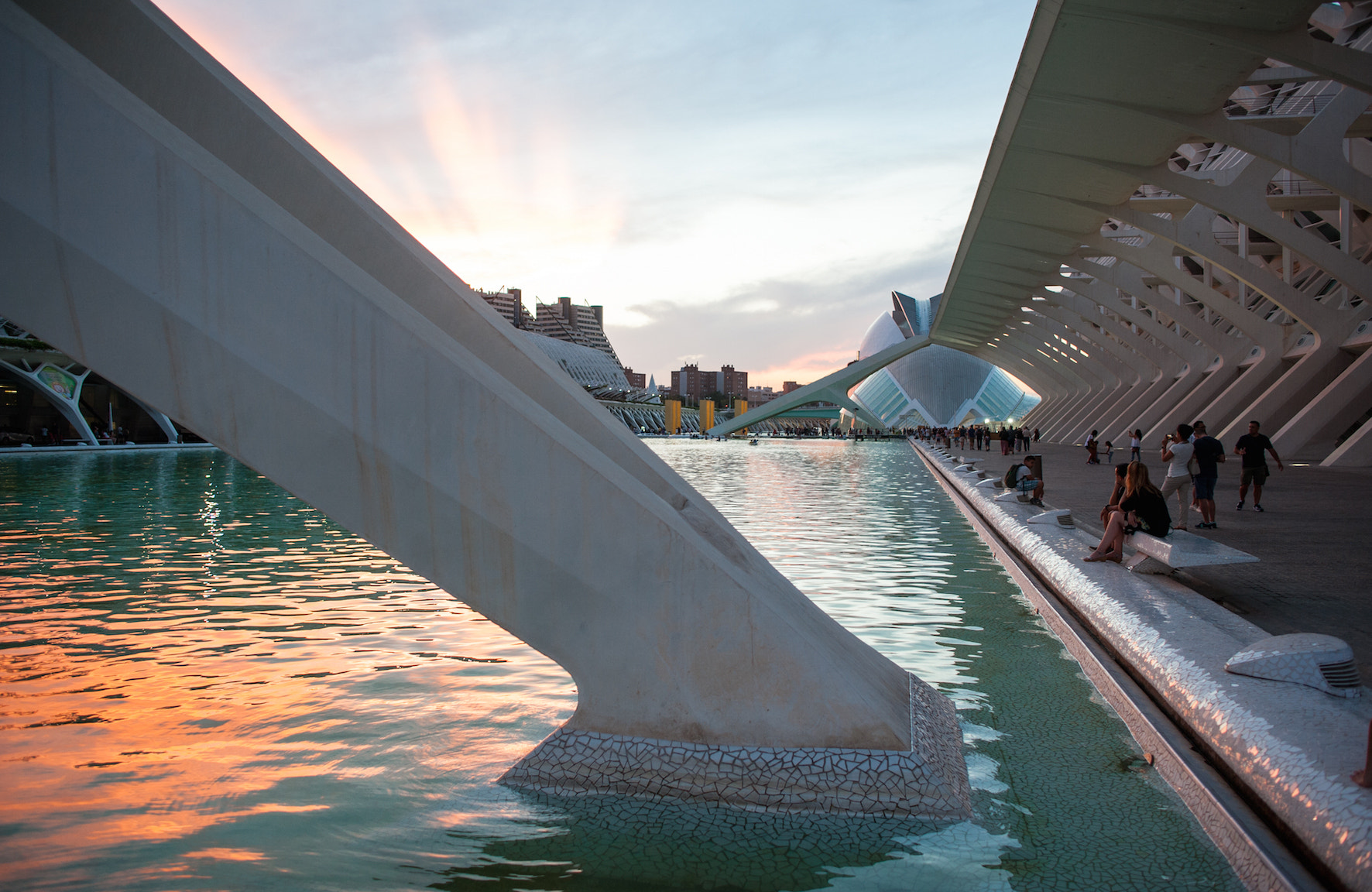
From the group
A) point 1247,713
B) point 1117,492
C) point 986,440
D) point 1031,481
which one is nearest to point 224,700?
point 1247,713

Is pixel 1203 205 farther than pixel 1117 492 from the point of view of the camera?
Yes

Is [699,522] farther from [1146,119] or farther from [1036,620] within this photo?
[1146,119]

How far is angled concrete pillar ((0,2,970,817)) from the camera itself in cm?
258

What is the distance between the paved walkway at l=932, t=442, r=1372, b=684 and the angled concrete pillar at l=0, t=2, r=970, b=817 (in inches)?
96.2

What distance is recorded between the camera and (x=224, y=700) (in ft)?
14.0

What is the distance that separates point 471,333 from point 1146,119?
14.4 meters

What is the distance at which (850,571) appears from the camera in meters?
8.05

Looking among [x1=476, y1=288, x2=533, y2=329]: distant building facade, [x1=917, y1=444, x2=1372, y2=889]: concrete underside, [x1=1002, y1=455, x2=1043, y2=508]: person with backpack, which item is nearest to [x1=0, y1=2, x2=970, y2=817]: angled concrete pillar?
[x1=917, y1=444, x2=1372, y2=889]: concrete underside

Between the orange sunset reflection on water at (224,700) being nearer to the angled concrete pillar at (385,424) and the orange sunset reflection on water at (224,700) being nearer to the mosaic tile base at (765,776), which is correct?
the mosaic tile base at (765,776)

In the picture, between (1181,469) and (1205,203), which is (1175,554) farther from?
(1205,203)

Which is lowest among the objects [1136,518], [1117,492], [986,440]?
[1136,518]

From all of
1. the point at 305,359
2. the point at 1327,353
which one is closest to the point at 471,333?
the point at 305,359

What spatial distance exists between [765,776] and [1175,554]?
13.0ft

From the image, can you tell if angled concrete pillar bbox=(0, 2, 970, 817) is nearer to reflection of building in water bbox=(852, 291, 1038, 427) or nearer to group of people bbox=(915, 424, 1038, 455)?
group of people bbox=(915, 424, 1038, 455)
